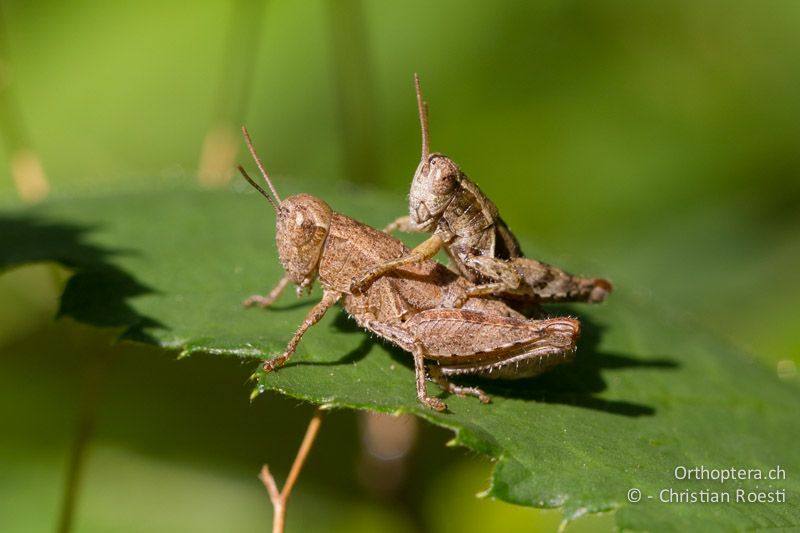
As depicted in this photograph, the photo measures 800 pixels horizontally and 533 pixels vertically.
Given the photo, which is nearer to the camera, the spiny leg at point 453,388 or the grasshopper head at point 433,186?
the spiny leg at point 453,388

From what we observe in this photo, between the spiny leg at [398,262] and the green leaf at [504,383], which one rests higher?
the spiny leg at [398,262]

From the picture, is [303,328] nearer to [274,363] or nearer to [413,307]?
[274,363]

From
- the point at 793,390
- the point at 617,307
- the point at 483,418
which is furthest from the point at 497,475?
the point at 793,390

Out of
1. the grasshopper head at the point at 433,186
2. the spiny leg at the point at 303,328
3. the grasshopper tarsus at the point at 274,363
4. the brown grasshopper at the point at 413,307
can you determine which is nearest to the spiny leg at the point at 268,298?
the brown grasshopper at the point at 413,307

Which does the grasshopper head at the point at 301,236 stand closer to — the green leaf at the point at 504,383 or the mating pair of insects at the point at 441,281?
the mating pair of insects at the point at 441,281

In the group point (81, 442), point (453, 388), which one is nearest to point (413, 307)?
point (453, 388)

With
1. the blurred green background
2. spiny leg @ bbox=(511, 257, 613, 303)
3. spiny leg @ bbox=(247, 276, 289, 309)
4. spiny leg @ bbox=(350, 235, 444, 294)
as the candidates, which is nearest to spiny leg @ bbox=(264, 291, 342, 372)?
A: spiny leg @ bbox=(350, 235, 444, 294)

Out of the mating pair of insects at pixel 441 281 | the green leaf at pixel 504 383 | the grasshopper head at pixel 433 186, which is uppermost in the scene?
the grasshopper head at pixel 433 186

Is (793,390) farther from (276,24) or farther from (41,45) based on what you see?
(41,45)
